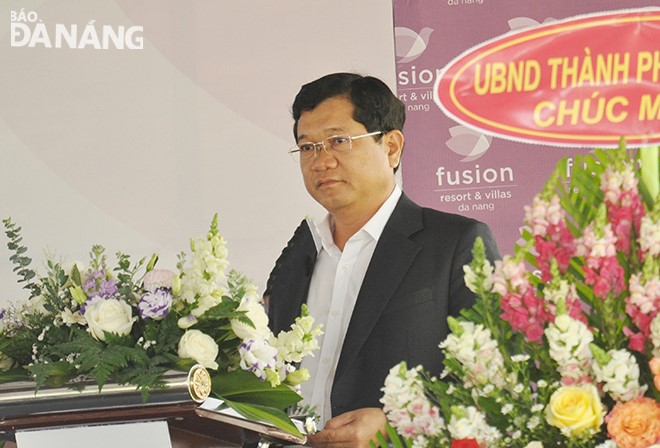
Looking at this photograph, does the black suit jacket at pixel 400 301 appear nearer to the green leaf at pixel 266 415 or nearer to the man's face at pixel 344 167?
the man's face at pixel 344 167

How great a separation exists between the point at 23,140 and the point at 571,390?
11.4 ft

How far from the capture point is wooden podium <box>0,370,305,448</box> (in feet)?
4.83

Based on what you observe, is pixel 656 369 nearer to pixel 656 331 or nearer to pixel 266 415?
pixel 656 331

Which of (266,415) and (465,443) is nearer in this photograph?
(465,443)

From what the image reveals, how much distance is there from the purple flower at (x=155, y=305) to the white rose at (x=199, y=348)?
0.06 m

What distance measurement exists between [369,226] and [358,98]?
1.14 ft

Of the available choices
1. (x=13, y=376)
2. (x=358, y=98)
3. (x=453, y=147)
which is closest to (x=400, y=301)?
(x=358, y=98)

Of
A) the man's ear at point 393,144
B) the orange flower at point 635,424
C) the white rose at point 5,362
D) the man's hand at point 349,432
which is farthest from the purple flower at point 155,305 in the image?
the man's ear at point 393,144

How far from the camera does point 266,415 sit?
1.58 metres

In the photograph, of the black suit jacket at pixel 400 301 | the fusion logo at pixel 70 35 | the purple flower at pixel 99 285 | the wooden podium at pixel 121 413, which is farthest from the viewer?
the fusion logo at pixel 70 35

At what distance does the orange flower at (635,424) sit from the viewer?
935 mm

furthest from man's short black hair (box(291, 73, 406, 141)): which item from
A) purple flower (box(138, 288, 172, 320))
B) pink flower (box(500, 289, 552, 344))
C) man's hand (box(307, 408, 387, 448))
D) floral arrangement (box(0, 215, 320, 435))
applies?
pink flower (box(500, 289, 552, 344))

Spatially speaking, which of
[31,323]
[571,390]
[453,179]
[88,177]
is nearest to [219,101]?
[88,177]

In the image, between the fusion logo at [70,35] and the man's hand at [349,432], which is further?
the fusion logo at [70,35]
